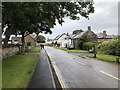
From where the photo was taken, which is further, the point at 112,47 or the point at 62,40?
the point at 62,40

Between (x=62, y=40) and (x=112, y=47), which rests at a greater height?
(x=62, y=40)

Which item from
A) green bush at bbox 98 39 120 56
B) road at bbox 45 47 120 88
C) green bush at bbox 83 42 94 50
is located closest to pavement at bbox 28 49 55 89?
road at bbox 45 47 120 88

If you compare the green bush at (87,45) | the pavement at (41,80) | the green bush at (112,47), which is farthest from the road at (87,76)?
the green bush at (87,45)

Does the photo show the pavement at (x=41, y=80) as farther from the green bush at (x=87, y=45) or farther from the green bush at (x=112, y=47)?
the green bush at (x=87, y=45)

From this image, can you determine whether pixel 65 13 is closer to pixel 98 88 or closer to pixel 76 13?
pixel 76 13

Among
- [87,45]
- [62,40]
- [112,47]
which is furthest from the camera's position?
[62,40]

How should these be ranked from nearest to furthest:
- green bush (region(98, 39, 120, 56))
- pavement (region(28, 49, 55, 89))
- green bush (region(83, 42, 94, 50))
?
pavement (region(28, 49, 55, 89)), green bush (region(98, 39, 120, 56)), green bush (region(83, 42, 94, 50))

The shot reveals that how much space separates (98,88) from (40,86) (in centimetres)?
280

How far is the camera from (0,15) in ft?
71.9

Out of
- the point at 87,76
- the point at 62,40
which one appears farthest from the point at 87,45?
the point at 62,40

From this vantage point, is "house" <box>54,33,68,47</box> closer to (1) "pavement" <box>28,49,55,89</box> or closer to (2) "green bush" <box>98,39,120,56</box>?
(2) "green bush" <box>98,39,120,56</box>

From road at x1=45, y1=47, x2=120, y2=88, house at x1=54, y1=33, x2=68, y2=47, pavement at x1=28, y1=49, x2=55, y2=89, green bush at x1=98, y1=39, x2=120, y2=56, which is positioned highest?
house at x1=54, y1=33, x2=68, y2=47

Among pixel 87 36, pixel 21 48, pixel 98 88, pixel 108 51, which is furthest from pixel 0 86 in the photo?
pixel 87 36

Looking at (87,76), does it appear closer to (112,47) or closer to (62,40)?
(112,47)
